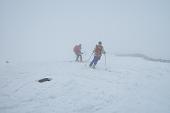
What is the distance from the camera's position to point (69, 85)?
17359 millimetres

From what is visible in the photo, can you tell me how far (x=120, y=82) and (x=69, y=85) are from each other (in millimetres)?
4144

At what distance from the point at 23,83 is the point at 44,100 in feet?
11.5

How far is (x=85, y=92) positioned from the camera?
16.3 meters

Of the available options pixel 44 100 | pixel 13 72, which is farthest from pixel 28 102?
pixel 13 72

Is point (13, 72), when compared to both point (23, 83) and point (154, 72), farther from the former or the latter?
point (154, 72)

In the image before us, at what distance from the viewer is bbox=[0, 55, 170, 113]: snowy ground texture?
14461mm

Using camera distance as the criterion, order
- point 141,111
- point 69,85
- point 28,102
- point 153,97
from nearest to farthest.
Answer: point 141,111 → point 28,102 → point 153,97 → point 69,85

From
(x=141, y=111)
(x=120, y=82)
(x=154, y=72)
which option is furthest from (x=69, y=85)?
(x=154, y=72)

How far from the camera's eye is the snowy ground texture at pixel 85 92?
1446cm

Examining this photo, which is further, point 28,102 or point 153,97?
point 153,97

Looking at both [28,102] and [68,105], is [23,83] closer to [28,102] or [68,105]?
[28,102]

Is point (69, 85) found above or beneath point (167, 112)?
above

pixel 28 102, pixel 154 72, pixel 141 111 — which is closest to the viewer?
pixel 141 111

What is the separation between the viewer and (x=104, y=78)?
19656 mm
